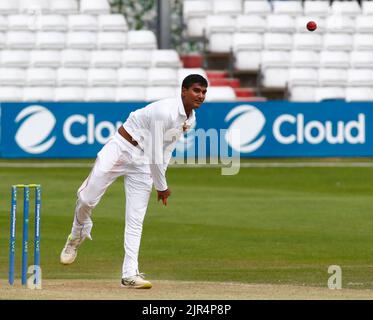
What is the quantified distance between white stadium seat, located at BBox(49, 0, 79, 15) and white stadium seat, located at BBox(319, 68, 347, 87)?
4.94 metres

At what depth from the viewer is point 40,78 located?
74.4ft

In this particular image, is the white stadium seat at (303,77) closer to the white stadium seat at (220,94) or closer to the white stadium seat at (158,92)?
the white stadium seat at (220,94)

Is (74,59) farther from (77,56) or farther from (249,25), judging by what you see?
(249,25)

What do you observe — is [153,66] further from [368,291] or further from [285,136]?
[368,291]

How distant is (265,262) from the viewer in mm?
11148

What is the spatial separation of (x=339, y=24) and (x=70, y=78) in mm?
5871

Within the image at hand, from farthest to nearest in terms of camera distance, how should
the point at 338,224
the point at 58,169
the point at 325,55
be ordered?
the point at 325,55 < the point at 58,169 < the point at 338,224

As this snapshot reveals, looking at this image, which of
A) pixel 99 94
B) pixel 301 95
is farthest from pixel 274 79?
pixel 99 94

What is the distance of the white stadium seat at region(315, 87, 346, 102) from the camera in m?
23.5

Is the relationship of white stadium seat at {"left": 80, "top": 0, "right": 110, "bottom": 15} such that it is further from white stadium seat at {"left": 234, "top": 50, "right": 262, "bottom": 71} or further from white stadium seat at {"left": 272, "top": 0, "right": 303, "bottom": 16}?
white stadium seat at {"left": 272, "top": 0, "right": 303, "bottom": 16}

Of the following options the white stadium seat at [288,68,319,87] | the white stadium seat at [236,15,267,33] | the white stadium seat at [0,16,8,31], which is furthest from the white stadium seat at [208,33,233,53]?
the white stadium seat at [0,16,8,31]

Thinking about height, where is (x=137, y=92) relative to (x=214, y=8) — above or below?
below
